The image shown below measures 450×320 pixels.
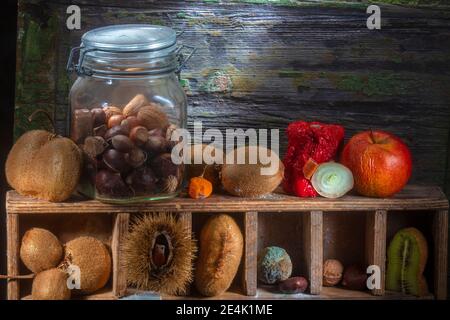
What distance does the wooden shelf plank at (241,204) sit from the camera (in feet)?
5.18

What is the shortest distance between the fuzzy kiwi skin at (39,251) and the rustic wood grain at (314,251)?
497 millimetres

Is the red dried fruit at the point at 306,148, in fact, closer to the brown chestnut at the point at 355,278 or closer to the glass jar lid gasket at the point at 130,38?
the brown chestnut at the point at 355,278

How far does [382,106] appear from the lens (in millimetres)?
1845

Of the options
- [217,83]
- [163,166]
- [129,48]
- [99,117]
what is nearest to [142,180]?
[163,166]

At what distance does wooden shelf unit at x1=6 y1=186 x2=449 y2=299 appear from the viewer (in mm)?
1590

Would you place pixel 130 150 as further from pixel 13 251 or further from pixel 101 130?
pixel 13 251

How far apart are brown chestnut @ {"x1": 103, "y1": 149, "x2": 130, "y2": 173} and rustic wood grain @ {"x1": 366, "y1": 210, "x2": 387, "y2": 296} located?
0.51 m

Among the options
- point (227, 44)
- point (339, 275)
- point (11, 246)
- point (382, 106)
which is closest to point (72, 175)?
point (11, 246)

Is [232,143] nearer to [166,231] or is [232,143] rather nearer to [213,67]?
[213,67]

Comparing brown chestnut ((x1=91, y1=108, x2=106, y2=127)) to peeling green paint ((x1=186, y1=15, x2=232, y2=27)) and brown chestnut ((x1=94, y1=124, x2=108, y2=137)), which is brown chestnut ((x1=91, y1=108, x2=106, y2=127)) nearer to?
brown chestnut ((x1=94, y1=124, x2=108, y2=137))

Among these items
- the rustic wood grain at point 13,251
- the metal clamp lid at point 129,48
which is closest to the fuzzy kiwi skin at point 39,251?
the rustic wood grain at point 13,251

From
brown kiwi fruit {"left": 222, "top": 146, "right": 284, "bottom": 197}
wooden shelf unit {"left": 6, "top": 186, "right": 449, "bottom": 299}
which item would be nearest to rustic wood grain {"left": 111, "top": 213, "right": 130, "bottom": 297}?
wooden shelf unit {"left": 6, "top": 186, "right": 449, "bottom": 299}

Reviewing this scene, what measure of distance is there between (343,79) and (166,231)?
1.86 feet

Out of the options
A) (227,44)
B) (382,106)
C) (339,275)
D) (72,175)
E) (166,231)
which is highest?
(227,44)
